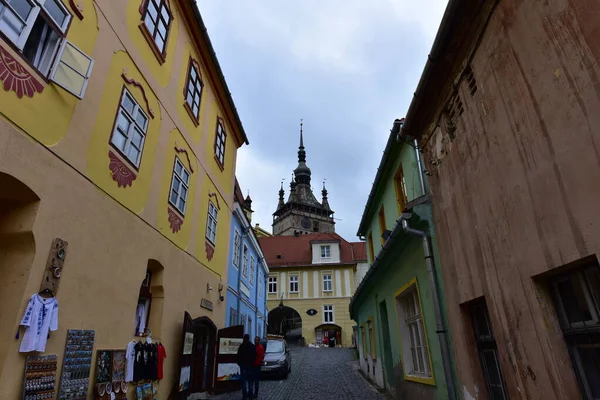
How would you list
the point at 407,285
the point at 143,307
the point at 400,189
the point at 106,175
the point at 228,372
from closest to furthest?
the point at 106,175, the point at 143,307, the point at 407,285, the point at 400,189, the point at 228,372

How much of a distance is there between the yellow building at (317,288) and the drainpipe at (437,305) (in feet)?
97.9

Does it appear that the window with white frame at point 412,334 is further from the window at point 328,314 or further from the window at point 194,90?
the window at point 328,314

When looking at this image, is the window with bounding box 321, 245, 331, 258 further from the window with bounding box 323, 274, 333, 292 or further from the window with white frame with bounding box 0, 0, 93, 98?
the window with white frame with bounding box 0, 0, 93, 98

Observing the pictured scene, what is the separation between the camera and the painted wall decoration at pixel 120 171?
6039 mm

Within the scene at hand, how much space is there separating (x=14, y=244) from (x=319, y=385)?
11787 millimetres

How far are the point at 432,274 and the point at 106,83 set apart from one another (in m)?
6.53

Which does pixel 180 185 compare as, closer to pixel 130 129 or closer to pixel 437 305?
pixel 130 129

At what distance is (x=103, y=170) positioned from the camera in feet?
18.9

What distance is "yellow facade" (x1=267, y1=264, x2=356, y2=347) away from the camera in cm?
3506

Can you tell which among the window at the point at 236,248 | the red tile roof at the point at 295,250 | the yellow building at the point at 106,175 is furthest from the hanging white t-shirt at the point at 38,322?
the red tile roof at the point at 295,250

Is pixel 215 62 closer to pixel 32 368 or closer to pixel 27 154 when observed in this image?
pixel 27 154

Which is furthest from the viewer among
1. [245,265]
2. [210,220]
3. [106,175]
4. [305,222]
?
[305,222]

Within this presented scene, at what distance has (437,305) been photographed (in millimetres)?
6109

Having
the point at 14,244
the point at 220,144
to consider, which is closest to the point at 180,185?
the point at 220,144
